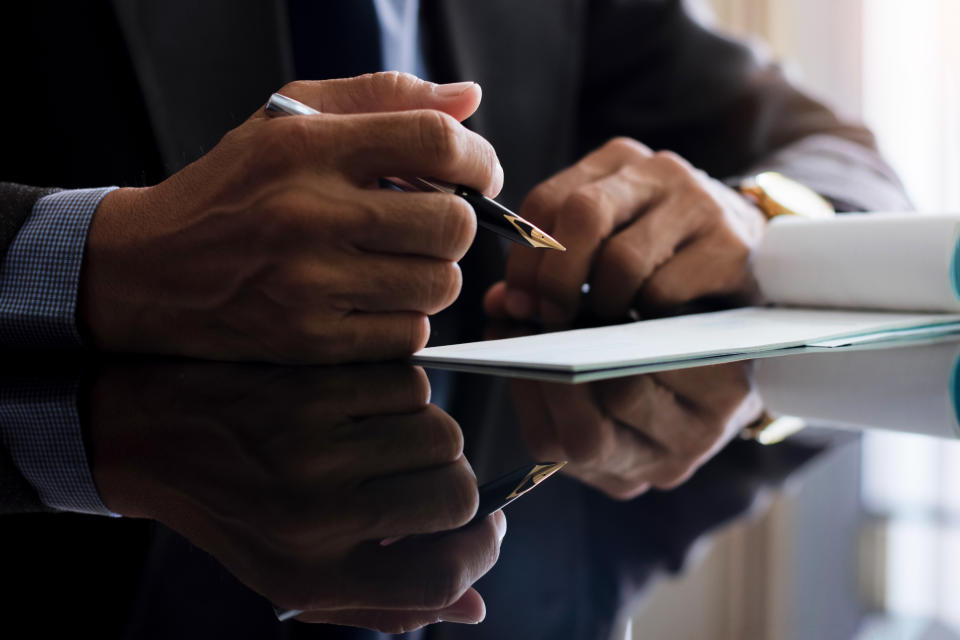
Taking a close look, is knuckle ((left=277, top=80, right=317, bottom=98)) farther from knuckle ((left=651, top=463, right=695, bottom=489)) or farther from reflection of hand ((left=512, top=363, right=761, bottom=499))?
knuckle ((left=651, top=463, right=695, bottom=489))

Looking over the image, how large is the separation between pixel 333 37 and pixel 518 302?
395mm

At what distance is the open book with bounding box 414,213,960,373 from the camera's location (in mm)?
411

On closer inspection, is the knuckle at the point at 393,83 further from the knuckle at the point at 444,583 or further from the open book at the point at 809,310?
the knuckle at the point at 444,583

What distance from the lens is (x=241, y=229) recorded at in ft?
1.42

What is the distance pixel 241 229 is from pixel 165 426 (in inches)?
5.9

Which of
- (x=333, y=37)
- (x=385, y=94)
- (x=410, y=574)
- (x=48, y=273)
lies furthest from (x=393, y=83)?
(x=333, y=37)

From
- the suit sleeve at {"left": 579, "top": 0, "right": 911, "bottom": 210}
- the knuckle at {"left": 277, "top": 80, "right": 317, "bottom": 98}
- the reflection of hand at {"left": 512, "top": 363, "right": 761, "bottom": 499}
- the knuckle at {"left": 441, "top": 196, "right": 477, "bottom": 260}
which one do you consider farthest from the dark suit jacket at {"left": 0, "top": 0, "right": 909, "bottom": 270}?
the reflection of hand at {"left": 512, "top": 363, "right": 761, "bottom": 499}

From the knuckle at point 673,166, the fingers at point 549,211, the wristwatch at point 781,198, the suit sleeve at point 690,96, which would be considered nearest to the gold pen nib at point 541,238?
the fingers at point 549,211

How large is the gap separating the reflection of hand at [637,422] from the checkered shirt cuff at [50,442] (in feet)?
0.47

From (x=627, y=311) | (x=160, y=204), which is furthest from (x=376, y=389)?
(x=627, y=311)

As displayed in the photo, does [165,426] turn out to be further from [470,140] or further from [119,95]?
[119,95]

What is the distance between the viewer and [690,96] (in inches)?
50.8

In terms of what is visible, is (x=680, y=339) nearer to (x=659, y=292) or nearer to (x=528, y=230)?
(x=528, y=230)

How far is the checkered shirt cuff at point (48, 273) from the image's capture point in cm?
47
